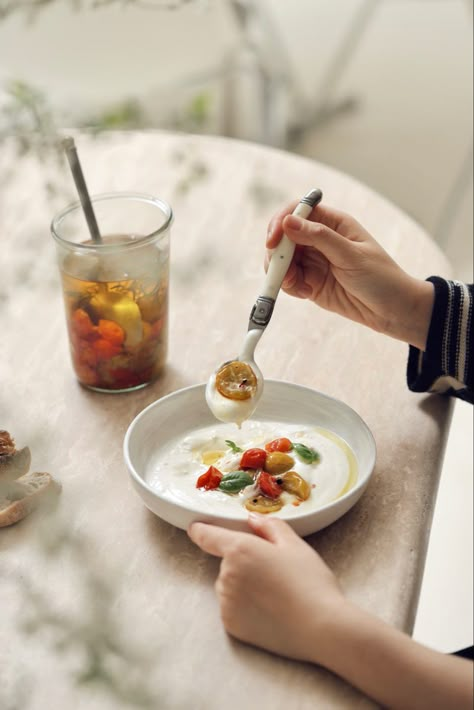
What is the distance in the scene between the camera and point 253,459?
96cm

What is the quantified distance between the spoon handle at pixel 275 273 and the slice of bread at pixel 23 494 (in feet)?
0.96

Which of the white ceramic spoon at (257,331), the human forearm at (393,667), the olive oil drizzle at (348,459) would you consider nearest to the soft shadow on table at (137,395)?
the white ceramic spoon at (257,331)

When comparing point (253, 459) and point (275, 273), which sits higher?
point (275, 273)

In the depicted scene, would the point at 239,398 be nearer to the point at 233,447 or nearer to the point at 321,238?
the point at 233,447

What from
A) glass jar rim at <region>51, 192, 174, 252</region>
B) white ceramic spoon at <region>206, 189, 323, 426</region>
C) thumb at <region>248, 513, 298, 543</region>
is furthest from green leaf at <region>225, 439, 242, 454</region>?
glass jar rim at <region>51, 192, 174, 252</region>

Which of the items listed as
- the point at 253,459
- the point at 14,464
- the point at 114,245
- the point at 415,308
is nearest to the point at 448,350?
the point at 415,308

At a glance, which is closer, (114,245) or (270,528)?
(270,528)

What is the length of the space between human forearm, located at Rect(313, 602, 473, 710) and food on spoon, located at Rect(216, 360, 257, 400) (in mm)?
317

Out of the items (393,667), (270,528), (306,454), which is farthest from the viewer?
(306,454)

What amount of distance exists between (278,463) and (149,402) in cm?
25

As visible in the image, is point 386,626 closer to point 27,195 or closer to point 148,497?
point 148,497

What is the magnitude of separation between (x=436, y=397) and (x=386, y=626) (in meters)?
0.43

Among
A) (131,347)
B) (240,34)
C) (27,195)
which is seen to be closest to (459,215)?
(240,34)

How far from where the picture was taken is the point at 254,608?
2.64 feet
